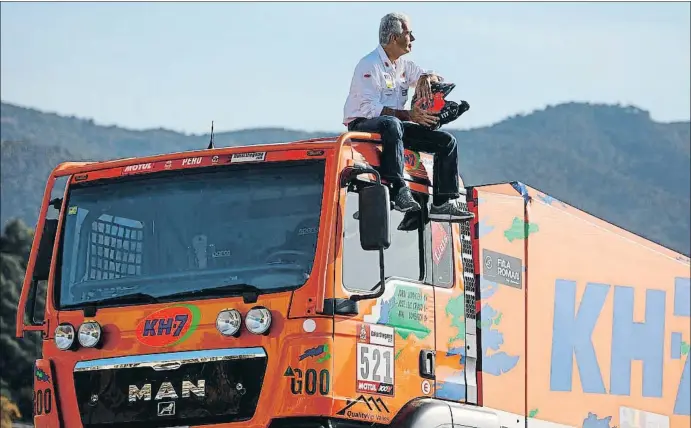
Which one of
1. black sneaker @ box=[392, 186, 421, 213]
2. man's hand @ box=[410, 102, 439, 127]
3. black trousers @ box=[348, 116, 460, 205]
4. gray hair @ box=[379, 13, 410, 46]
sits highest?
gray hair @ box=[379, 13, 410, 46]

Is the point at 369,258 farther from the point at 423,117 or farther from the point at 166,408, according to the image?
the point at 166,408

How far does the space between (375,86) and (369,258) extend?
1.53 metres

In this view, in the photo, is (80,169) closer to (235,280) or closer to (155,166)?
(155,166)

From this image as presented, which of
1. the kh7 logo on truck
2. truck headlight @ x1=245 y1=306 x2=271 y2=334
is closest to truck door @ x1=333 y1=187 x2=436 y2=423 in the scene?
truck headlight @ x1=245 y1=306 x2=271 y2=334

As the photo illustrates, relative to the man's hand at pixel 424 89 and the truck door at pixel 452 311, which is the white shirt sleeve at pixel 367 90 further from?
the truck door at pixel 452 311

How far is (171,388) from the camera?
10.1 metres

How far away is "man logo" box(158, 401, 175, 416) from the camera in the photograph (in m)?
10.1

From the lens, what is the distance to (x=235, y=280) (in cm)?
1008

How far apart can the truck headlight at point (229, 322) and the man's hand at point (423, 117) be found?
2005 millimetres

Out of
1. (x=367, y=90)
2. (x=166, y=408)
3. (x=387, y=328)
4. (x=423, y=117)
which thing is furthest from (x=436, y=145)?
(x=166, y=408)

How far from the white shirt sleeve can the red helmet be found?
0.28 meters

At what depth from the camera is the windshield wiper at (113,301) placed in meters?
10.3

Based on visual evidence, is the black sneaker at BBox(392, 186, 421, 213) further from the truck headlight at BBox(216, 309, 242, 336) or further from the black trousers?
the truck headlight at BBox(216, 309, 242, 336)

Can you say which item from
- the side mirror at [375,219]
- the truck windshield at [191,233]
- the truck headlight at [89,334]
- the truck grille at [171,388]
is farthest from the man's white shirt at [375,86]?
the truck headlight at [89,334]
